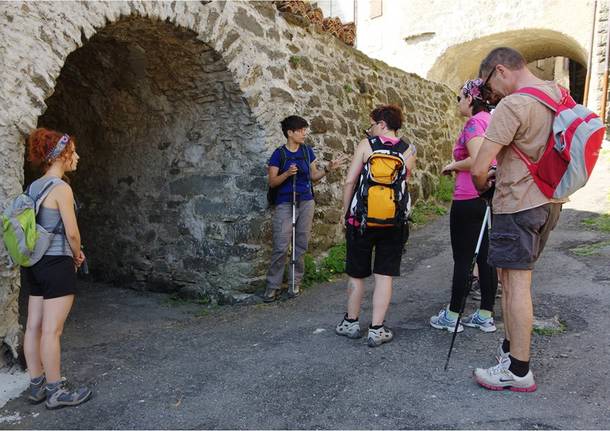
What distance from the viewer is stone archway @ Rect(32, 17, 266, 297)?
14.8 ft

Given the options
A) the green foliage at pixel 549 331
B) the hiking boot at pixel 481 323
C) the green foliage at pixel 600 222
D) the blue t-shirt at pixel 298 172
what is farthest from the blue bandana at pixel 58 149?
the green foliage at pixel 600 222

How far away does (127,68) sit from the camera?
4.66m

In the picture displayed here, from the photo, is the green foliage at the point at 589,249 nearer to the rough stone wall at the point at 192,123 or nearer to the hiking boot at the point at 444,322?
the hiking boot at the point at 444,322

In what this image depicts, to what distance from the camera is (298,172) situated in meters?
4.64

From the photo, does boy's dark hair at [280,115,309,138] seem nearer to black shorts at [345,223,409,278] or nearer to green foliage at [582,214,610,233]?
black shorts at [345,223,409,278]

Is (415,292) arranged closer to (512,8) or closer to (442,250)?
(442,250)

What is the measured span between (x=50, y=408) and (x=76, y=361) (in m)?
0.73

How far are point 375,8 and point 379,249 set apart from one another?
11.7 meters

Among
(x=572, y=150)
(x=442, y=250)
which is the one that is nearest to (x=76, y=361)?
(x=572, y=150)

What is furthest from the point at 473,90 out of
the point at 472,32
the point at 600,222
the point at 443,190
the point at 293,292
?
the point at 472,32

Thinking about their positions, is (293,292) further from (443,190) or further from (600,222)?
(443,190)

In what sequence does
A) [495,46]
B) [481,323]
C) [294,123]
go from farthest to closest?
1. [495,46]
2. [294,123]
3. [481,323]

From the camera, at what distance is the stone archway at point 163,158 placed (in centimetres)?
450

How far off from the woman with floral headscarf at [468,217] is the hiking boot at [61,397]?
2.39 m
